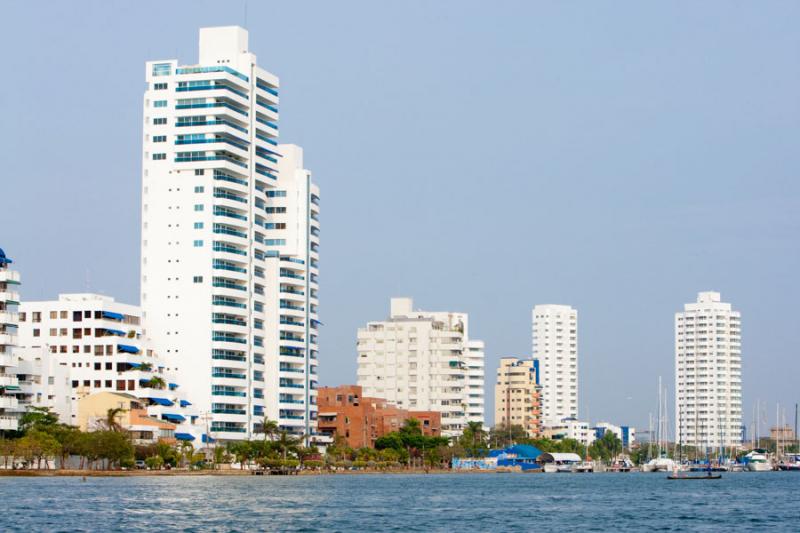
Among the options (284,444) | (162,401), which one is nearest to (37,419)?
(162,401)

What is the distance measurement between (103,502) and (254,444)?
275 ft

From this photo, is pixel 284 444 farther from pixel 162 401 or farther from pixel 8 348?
pixel 8 348

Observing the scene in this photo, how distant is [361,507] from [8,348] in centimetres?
7751

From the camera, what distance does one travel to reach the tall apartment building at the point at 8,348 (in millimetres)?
171375

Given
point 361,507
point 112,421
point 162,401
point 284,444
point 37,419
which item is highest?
point 162,401

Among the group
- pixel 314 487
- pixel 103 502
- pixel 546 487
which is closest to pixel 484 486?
pixel 546 487

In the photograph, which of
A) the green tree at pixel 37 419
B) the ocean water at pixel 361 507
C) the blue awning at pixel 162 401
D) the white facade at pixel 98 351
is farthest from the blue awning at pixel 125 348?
the ocean water at pixel 361 507

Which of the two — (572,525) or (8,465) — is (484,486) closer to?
(8,465)

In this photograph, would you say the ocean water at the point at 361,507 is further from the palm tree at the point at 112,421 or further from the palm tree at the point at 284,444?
the palm tree at the point at 284,444

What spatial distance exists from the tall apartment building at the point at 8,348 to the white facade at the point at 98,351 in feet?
38.5

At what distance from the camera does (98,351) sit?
19175cm

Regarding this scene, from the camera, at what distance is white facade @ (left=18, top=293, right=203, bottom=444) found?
623 ft

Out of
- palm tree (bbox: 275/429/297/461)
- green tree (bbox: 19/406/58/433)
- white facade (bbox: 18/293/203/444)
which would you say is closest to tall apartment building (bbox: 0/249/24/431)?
green tree (bbox: 19/406/58/433)

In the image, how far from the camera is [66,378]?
613 feet
